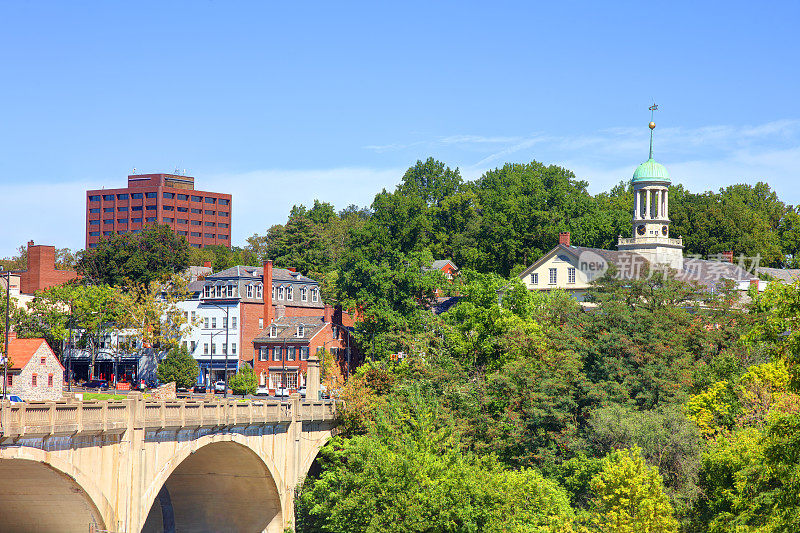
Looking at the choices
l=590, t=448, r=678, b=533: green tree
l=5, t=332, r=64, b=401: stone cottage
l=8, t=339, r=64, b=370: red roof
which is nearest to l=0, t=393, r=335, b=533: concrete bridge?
l=590, t=448, r=678, b=533: green tree

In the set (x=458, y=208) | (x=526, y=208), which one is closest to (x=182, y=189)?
(x=458, y=208)

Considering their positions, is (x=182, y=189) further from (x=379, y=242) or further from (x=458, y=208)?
(x=379, y=242)

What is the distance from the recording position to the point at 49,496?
122 ft

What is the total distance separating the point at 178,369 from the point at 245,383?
7.17 metres

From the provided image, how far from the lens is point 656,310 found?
186 ft

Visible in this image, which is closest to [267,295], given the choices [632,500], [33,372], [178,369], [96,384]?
[178,369]

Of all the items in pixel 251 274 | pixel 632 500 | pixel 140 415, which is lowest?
pixel 632 500

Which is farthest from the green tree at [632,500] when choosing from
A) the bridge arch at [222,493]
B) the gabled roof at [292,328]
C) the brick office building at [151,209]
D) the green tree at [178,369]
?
the brick office building at [151,209]

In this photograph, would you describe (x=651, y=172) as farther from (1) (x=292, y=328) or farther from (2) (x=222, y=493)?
(2) (x=222, y=493)

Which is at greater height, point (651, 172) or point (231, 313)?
point (651, 172)

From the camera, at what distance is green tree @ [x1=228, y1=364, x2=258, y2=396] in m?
85.2

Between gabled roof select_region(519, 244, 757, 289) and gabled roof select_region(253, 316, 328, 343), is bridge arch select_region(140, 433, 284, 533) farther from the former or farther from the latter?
gabled roof select_region(253, 316, 328, 343)

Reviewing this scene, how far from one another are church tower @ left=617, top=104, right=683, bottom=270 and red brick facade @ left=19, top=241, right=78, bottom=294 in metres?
61.4

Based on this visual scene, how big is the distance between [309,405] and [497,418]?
10.7 metres
